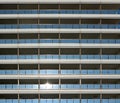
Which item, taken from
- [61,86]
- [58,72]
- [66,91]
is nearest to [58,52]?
[58,72]

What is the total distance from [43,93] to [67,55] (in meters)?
7.67

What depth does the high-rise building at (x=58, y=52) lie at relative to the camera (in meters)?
50.0

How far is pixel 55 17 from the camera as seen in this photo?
51594 millimetres

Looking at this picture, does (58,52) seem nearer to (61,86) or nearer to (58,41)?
(58,41)

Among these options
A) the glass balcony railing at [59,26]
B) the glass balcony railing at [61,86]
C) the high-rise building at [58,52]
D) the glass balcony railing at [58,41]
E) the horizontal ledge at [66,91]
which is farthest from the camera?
the glass balcony railing at [59,26]

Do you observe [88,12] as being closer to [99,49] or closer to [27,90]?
[99,49]

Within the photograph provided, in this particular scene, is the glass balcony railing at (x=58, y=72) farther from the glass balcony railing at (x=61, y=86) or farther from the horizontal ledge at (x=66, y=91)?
the horizontal ledge at (x=66, y=91)

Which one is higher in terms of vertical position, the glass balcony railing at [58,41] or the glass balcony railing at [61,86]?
the glass balcony railing at [58,41]

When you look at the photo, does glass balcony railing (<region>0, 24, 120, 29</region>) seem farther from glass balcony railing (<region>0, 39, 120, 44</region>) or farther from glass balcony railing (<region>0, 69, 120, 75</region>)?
glass balcony railing (<region>0, 69, 120, 75</region>)

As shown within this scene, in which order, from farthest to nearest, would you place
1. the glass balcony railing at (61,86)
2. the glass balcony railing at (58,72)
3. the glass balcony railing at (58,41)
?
the glass balcony railing at (58,41) < the glass balcony railing at (58,72) < the glass balcony railing at (61,86)

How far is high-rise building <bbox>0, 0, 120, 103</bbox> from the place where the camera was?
50000 mm

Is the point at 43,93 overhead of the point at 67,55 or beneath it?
beneath

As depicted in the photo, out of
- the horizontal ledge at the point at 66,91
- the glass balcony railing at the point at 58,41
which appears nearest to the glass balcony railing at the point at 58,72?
the horizontal ledge at the point at 66,91

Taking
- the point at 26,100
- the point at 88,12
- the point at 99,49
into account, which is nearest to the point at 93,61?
the point at 99,49
